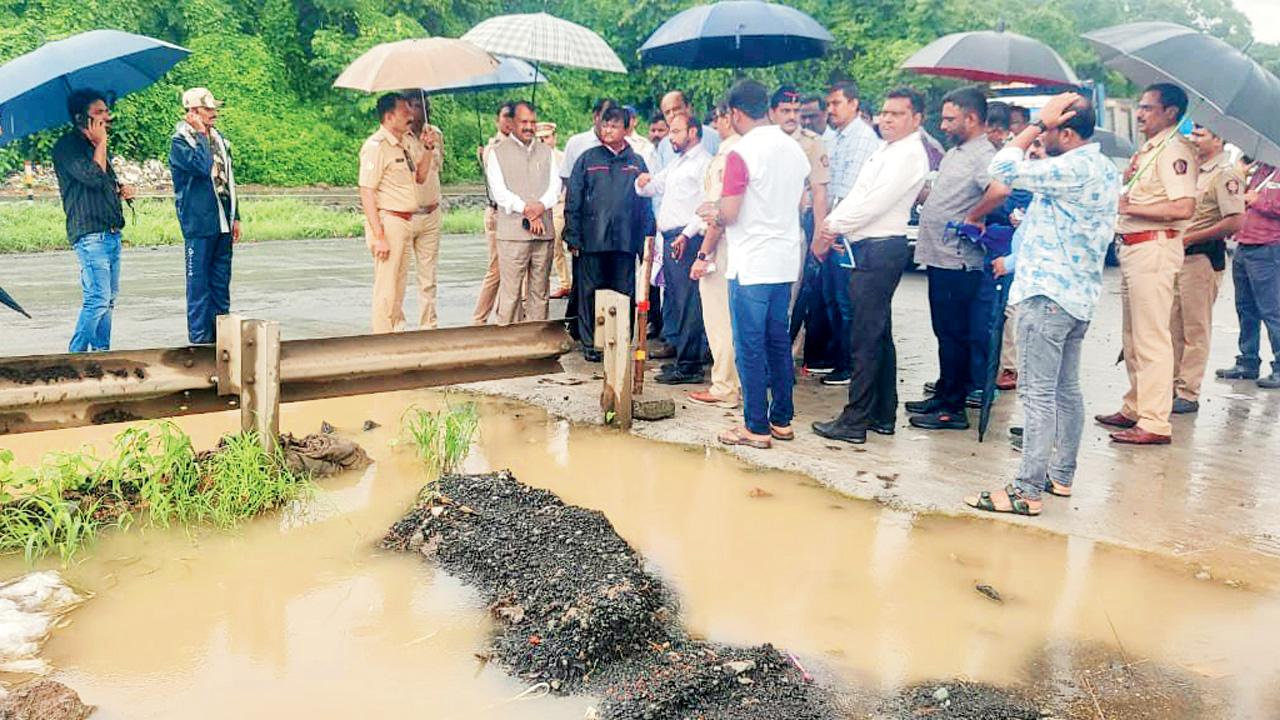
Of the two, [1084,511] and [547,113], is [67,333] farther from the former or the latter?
[547,113]

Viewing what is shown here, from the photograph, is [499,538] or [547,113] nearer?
[499,538]

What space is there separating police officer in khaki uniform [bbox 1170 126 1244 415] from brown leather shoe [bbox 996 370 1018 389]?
40.7 inches

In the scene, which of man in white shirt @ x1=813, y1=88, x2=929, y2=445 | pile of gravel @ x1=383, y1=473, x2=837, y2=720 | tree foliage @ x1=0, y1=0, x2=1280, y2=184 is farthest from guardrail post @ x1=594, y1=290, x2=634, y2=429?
tree foliage @ x1=0, y1=0, x2=1280, y2=184

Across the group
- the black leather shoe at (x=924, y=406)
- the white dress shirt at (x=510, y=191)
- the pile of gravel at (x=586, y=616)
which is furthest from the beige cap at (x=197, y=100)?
the black leather shoe at (x=924, y=406)

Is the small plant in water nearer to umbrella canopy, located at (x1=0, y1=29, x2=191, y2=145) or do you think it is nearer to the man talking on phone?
the man talking on phone

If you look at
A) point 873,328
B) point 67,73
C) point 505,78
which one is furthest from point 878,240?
point 505,78

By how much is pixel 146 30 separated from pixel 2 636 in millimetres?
22828

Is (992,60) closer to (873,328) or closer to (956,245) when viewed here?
(956,245)

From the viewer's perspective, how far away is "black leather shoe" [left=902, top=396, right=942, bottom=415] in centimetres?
664

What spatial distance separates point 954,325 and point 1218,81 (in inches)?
75.5

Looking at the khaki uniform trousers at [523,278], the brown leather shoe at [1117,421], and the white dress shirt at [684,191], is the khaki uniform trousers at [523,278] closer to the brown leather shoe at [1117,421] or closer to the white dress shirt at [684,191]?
the white dress shirt at [684,191]

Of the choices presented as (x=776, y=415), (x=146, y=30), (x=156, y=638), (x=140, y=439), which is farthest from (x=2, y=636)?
(x=146, y=30)

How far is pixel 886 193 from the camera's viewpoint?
232 inches

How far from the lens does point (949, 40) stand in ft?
24.2
